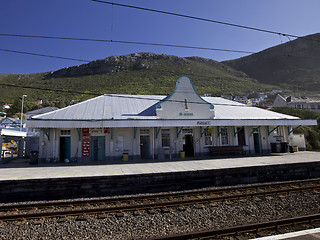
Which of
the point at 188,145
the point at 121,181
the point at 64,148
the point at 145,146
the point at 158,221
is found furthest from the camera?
the point at 188,145

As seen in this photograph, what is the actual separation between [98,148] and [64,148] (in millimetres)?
2913

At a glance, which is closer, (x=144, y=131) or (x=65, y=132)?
(x=65, y=132)

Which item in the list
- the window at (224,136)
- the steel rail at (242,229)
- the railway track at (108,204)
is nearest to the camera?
the steel rail at (242,229)

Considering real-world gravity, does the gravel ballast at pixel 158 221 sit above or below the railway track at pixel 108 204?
below

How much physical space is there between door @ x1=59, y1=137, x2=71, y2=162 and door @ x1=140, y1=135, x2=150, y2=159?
6.21 m

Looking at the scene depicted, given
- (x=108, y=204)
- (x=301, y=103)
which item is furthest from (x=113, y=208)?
(x=301, y=103)

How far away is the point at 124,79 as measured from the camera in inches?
2704

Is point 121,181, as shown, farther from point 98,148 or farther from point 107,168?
point 98,148

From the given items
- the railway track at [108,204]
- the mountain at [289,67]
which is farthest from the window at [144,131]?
the mountain at [289,67]

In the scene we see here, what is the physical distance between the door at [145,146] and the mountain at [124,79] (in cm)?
4044

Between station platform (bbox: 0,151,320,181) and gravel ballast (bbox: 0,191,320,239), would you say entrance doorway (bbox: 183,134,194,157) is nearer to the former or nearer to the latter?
station platform (bbox: 0,151,320,181)

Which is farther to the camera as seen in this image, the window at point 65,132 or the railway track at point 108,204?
the window at point 65,132

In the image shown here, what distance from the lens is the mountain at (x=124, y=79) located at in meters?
64.7

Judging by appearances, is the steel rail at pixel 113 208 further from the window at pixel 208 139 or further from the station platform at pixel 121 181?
the window at pixel 208 139
